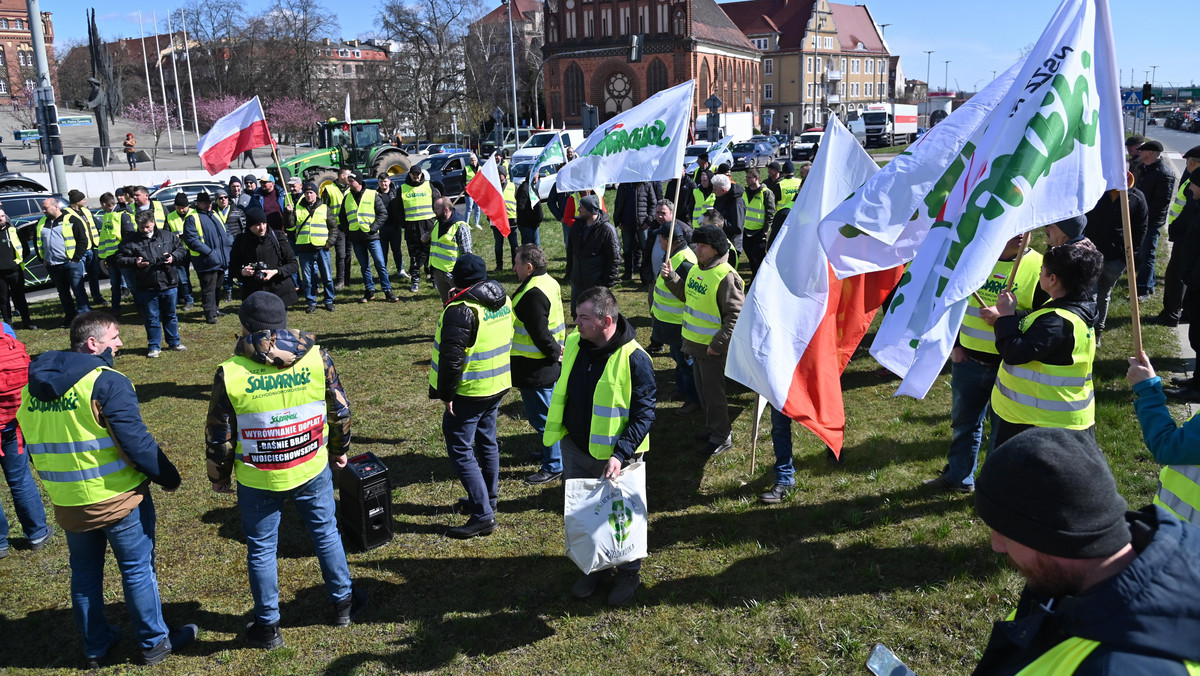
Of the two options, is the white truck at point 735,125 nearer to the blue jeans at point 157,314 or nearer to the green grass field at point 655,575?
the blue jeans at point 157,314

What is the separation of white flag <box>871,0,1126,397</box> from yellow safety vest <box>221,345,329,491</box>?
3.00 m

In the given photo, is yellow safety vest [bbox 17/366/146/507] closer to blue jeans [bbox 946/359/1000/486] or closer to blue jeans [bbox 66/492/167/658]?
blue jeans [bbox 66/492/167/658]

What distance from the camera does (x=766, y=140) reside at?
4116cm

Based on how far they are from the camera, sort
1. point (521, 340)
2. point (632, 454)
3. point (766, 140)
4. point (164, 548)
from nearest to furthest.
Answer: point (632, 454) < point (164, 548) < point (521, 340) < point (766, 140)

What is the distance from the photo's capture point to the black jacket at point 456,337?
218 inches

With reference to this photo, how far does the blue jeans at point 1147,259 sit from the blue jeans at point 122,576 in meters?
12.2

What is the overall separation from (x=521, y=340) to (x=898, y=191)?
321 centimetres

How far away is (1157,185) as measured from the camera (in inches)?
412

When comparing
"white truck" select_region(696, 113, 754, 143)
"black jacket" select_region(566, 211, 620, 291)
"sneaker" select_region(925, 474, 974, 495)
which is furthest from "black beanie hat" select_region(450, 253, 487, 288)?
"white truck" select_region(696, 113, 754, 143)

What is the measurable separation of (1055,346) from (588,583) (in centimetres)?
305

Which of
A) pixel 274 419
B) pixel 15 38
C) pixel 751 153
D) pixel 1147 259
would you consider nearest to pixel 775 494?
pixel 274 419

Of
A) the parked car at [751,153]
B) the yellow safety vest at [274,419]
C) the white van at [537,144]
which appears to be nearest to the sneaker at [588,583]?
the yellow safety vest at [274,419]

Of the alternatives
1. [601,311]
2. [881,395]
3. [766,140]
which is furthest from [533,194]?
[766,140]

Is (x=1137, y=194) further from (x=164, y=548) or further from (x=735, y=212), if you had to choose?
(x=164, y=548)
